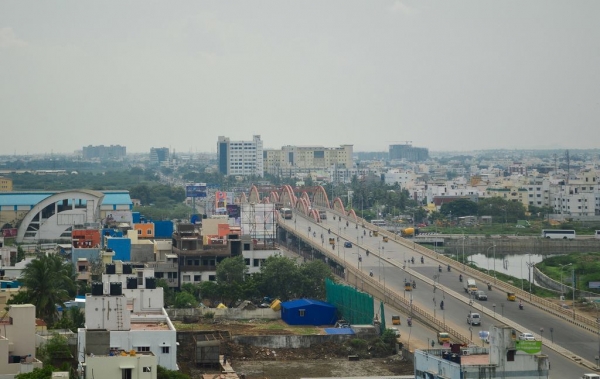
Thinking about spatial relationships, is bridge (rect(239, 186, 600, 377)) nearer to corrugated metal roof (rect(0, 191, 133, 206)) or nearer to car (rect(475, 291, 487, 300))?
car (rect(475, 291, 487, 300))

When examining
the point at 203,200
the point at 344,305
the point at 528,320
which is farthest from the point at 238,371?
the point at 203,200

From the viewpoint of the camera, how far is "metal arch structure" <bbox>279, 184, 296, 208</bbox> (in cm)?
10814

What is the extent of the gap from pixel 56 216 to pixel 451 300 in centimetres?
3148

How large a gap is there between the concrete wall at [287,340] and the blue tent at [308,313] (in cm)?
385

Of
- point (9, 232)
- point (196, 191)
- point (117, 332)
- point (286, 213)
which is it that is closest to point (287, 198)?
point (196, 191)

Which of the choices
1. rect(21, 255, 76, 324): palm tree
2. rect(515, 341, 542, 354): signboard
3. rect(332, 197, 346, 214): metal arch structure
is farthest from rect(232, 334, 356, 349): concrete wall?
rect(332, 197, 346, 214): metal arch structure

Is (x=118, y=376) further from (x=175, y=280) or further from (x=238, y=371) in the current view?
(x=175, y=280)

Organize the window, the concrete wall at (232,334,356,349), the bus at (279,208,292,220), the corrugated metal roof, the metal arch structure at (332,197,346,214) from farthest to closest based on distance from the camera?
the metal arch structure at (332,197,346,214) → the bus at (279,208,292,220) → the corrugated metal roof → the concrete wall at (232,334,356,349) → the window

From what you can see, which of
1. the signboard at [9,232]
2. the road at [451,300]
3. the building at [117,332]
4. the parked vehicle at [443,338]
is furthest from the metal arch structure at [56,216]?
the building at [117,332]

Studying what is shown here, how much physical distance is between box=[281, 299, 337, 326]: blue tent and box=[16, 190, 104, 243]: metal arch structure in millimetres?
30160

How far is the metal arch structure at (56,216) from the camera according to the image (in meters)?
74.9

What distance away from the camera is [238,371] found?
123 ft

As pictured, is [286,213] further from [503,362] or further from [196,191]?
[503,362]

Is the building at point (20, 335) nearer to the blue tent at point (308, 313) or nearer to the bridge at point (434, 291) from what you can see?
the bridge at point (434, 291)
